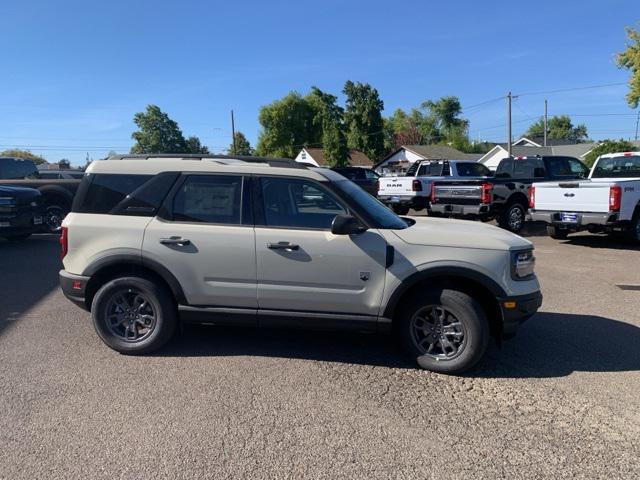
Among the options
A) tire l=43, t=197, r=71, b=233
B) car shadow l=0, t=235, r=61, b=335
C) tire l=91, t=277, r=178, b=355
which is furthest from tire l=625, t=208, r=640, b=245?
tire l=43, t=197, r=71, b=233

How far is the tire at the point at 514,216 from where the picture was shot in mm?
13666

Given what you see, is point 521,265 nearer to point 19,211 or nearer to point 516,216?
point 516,216

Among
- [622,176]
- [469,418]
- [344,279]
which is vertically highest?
[622,176]

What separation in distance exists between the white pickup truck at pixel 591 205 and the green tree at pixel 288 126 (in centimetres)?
7083

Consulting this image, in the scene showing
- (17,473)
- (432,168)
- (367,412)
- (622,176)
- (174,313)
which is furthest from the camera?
(432,168)

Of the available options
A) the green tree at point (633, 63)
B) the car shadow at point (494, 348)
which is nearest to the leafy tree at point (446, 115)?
the green tree at point (633, 63)

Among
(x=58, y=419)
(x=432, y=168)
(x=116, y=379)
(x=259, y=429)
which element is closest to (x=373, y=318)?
(x=259, y=429)

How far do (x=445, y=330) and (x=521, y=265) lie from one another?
87 cm

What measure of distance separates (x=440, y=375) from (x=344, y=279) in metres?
1.18

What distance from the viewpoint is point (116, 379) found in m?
4.30

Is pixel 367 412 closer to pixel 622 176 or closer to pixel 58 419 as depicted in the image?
pixel 58 419

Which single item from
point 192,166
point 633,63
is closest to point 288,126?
point 633,63

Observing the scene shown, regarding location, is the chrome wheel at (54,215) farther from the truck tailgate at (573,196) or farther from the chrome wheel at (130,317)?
the truck tailgate at (573,196)

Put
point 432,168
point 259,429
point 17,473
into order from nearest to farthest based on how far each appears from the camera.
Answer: point 17,473 < point 259,429 < point 432,168
